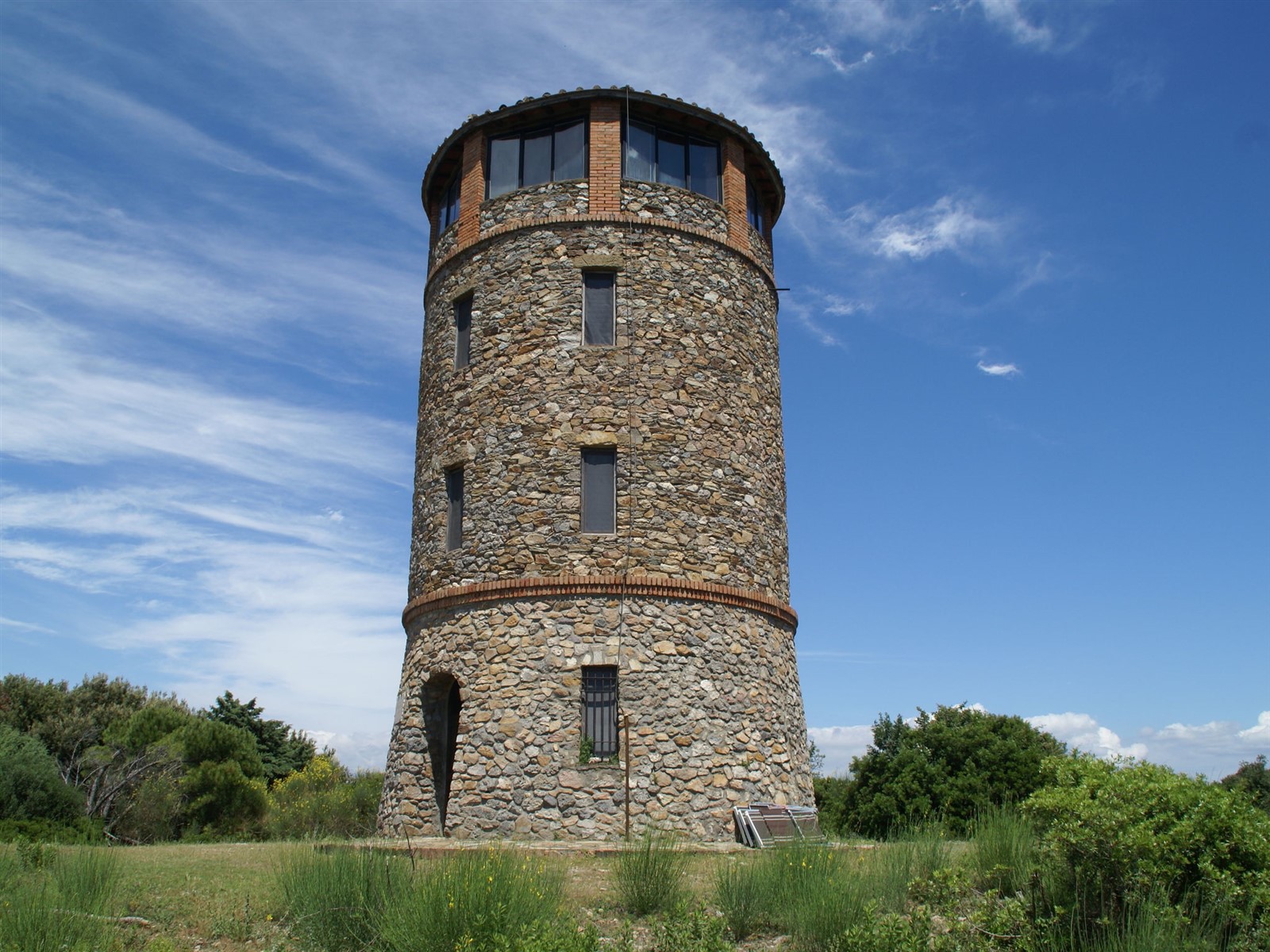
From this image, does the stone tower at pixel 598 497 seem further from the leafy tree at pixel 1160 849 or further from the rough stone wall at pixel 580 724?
the leafy tree at pixel 1160 849

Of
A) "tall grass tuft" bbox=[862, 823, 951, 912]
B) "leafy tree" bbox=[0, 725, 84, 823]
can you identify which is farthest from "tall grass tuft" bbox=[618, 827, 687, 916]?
"leafy tree" bbox=[0, 725, 84, 823]

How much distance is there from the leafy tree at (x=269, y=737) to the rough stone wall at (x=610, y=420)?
2210 centimetres

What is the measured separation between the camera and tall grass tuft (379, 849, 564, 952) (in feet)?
27.4

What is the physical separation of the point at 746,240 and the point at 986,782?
10.9 m

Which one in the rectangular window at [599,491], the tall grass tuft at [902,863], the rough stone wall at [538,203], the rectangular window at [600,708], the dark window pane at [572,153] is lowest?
the tall grass tuft at [902,863]

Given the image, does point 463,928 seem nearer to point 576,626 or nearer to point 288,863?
point 288,863

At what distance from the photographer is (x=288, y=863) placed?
1009cm

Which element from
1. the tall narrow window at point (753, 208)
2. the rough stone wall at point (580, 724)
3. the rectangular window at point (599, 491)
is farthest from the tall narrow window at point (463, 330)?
the tall narrow window at point (753, 208)

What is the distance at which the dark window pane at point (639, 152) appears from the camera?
18469mm

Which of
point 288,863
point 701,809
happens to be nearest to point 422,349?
point 701,809

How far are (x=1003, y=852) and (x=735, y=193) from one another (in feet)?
42.1

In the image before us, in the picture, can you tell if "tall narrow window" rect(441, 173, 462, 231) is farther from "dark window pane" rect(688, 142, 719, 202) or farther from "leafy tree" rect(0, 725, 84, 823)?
"leafy tree" rect(0, 725, 84, 823)

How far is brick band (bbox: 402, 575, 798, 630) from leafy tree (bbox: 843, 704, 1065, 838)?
527 cm

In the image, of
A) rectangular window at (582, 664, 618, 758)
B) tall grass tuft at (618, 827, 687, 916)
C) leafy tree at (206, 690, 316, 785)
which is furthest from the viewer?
leafy tree at (206, 690, 316, 785)
